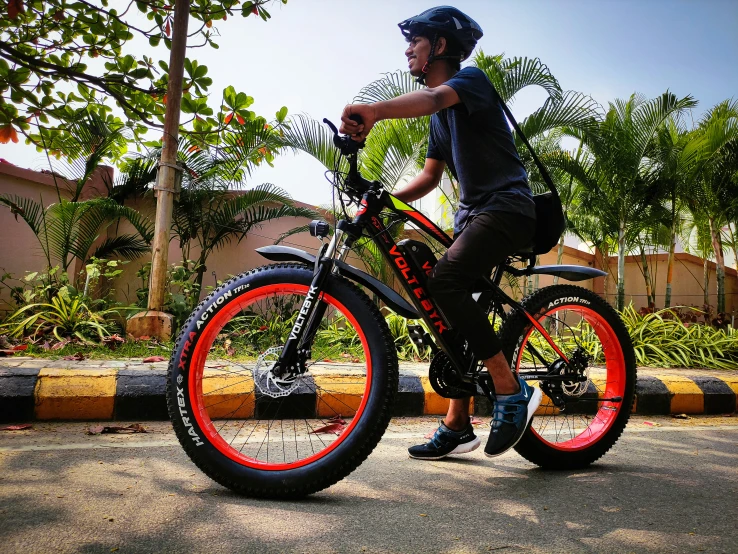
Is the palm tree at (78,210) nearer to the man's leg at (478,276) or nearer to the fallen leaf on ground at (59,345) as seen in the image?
the fallen leaf on ground at (59,345)

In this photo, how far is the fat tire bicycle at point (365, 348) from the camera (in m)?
2.21

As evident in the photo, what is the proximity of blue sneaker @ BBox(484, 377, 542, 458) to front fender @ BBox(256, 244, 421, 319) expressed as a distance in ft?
1.68

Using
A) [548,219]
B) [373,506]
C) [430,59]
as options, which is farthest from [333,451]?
[430,59]

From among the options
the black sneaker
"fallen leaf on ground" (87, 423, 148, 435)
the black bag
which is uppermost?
the black bag

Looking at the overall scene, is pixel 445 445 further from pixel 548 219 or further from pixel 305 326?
pixel 548 219

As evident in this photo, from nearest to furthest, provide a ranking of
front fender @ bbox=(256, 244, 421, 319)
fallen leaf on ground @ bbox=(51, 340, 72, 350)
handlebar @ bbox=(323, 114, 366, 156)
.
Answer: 1. handlebar @ bbox=(323, 114, 366, 156)
2. front fender @ bbox=(256, 244, 421, 319)
3. fallen leaf on ground @ bbox=(51, 340, 72, 350)

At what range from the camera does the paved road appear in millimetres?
1772

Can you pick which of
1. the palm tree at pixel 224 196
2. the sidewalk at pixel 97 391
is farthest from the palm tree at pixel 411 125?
the sidewalk at pixel 97 391

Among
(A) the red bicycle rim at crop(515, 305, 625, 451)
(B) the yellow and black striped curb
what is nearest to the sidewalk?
(B) the yellow and black striped curb

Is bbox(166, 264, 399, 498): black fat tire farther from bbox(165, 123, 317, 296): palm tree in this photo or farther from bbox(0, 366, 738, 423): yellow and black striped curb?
bbox(165, 123, 317, 296): palm tree

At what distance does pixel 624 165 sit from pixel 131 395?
7.78m

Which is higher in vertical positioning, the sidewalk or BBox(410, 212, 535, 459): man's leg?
BBox(410, 212, 535, 459): man's leg

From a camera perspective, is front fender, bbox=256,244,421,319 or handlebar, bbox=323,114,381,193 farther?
front fender, bbox=256,244,421,319

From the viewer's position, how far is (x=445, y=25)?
2.52 m
